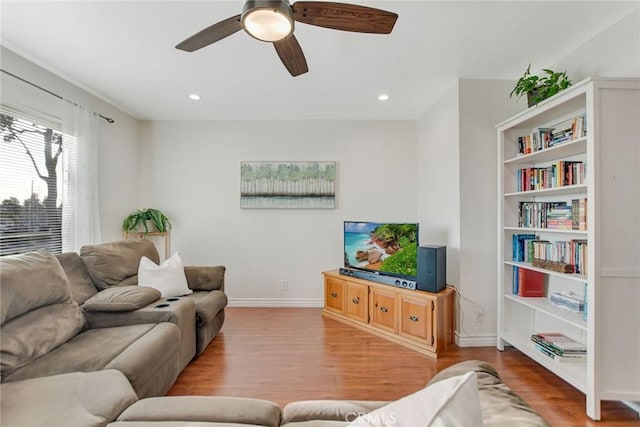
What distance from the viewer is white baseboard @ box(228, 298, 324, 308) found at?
3848mm

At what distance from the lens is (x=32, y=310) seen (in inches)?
65.3

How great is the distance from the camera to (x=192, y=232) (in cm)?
391

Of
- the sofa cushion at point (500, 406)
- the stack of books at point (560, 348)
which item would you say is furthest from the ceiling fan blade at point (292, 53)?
the stack of books at point (560, 348)

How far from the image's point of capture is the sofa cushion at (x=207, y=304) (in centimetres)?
248

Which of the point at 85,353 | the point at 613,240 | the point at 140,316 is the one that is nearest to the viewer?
the point at 85,353

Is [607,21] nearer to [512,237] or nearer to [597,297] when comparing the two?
[512,237]

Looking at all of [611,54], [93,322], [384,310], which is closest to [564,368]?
[384,310]

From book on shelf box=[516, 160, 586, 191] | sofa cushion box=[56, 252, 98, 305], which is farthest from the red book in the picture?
sofa cushion box=[56, 252, 98, 305]

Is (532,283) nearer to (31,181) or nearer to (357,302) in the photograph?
(357,302)

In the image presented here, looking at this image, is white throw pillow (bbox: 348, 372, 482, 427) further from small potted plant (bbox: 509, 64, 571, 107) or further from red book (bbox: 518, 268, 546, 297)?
small potted plant (bbox: 509, 64, 571, 107)

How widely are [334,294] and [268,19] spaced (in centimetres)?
290

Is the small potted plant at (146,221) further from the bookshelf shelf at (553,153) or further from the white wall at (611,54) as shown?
the white wall at (611,54)

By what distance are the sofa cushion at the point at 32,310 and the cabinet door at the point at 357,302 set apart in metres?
2.42

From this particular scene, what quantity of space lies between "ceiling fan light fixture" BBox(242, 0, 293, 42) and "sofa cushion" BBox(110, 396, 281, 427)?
169 centimetres
